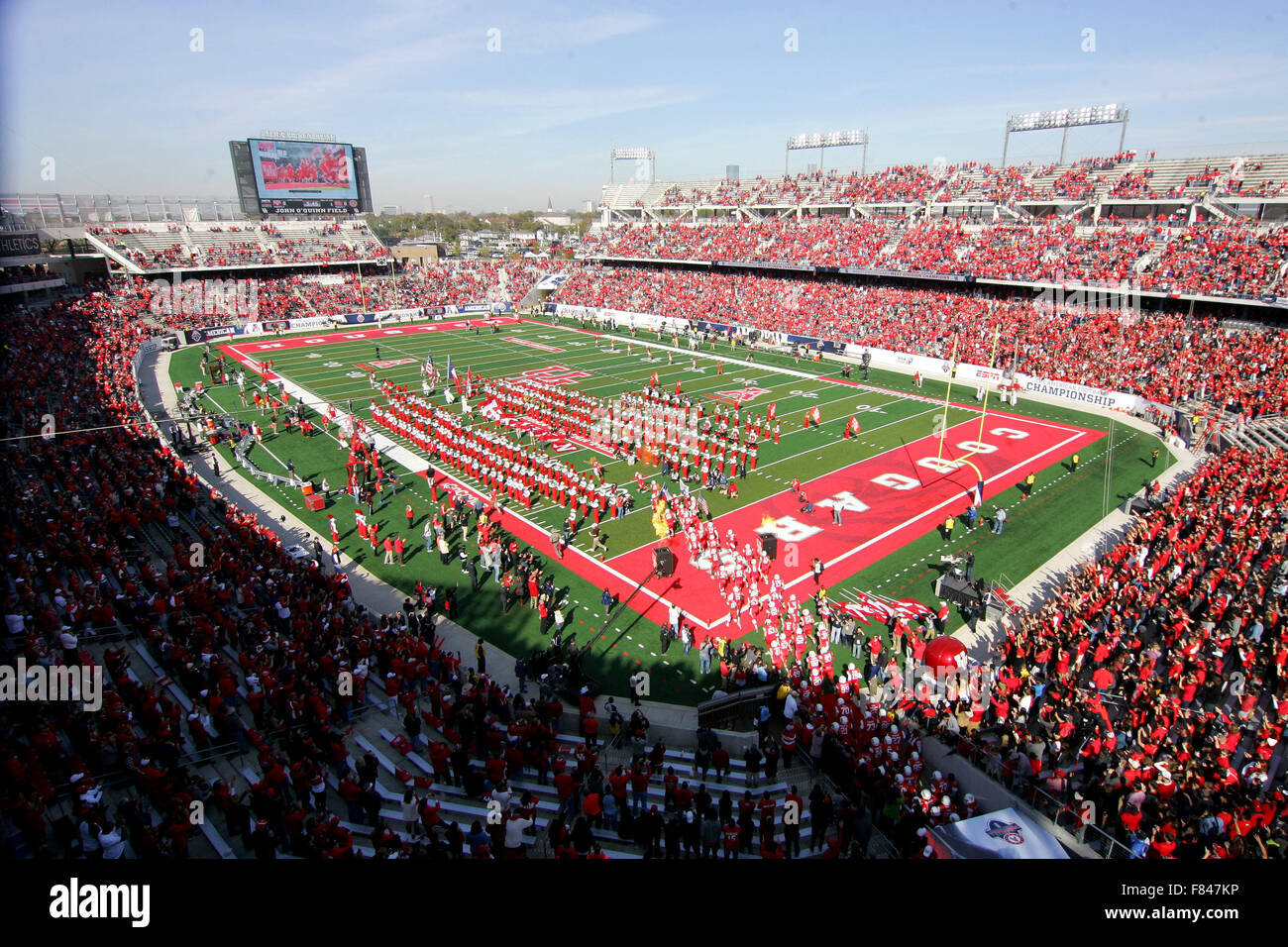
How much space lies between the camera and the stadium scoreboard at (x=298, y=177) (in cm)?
5856

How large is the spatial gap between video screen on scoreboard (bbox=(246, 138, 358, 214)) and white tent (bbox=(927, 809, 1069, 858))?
217ft

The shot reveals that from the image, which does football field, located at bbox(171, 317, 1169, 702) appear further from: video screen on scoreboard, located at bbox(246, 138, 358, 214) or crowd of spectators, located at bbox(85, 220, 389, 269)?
video screen on scoreboard, located at bbox(246, 138, 358, 214)

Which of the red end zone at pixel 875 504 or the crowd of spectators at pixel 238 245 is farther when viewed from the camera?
the crowd of spectators at pixel 238 245

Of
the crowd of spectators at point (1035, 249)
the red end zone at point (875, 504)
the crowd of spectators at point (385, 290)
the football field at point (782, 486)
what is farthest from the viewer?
the crowd of spectators at point (385, 290)

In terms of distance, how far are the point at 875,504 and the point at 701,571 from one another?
697 centimetres

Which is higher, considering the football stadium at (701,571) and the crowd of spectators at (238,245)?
the crowd of spectators at (238,245)

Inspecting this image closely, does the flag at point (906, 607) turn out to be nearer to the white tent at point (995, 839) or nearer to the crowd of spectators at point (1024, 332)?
the white tent at point (995, 839)

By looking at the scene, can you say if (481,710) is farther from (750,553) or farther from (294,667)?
(750,553)

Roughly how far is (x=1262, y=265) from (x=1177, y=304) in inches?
139

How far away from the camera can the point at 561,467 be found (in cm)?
2316

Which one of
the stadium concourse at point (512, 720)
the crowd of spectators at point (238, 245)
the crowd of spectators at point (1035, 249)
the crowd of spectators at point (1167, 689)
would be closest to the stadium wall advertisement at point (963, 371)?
the crowd of spectators at point (1035, 249)

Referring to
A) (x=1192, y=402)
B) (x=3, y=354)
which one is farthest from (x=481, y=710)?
(x=1192, y=402)

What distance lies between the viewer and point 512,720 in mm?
11508

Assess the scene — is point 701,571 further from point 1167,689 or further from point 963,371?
point 963,371
